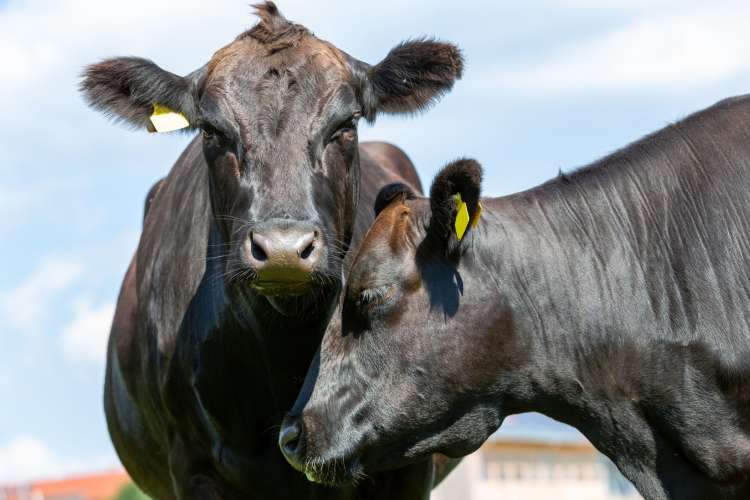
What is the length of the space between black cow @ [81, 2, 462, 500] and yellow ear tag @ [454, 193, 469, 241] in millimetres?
694

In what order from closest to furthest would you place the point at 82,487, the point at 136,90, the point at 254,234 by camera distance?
the point at 254,234, the point at 136,90, the point at 82,487

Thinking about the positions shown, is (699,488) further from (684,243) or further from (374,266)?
(374,266)

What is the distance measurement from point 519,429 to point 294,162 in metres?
58.2

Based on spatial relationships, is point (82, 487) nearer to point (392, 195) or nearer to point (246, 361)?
point (246, 361)

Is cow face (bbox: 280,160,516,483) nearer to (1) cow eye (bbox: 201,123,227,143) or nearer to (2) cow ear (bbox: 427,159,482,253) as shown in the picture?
(2) cow ear (bbox: 427,159,482,253)

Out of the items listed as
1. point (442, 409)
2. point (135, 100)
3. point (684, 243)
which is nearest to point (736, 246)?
point (684, 243)

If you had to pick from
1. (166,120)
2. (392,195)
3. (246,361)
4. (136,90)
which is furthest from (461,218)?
(136,90)

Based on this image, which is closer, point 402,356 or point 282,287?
point 282,287

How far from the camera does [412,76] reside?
8.84 meters

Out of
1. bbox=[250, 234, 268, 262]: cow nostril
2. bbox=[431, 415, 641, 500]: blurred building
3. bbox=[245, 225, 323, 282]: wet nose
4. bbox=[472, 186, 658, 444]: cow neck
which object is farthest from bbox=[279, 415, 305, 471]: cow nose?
bbox=[431, 415, 641, 500]: blurred building

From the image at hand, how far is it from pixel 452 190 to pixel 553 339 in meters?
1.02

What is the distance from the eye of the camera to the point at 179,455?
9.19m

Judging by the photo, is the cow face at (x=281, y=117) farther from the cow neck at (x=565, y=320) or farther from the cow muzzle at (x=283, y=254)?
the cow neck at (x=565, y=320)

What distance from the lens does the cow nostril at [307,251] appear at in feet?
24.2
